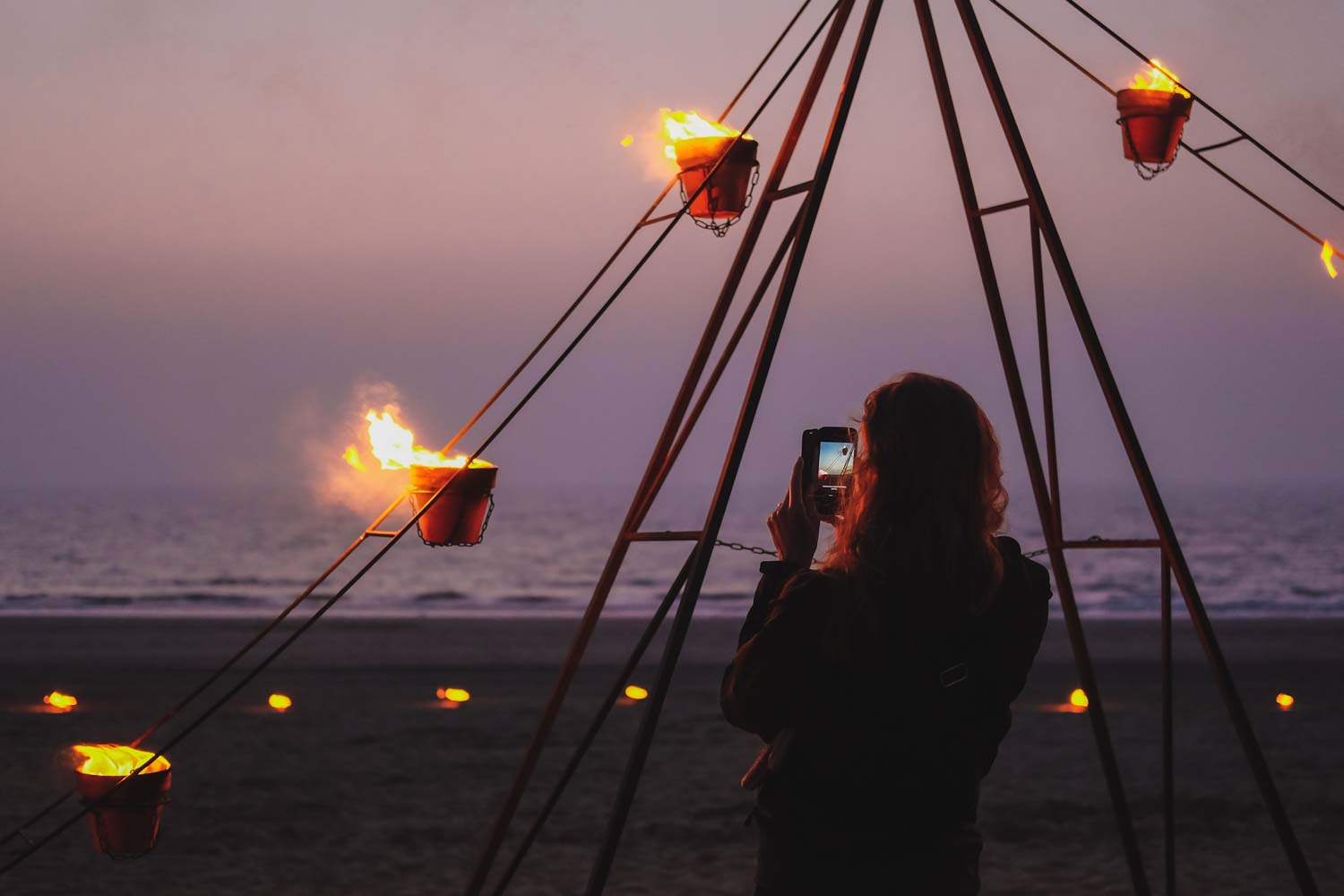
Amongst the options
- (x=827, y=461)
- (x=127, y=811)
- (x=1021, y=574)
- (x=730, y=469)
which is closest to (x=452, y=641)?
(x=127, y=811)

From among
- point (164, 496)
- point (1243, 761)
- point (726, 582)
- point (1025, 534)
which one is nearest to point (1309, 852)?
point (1243, 761)

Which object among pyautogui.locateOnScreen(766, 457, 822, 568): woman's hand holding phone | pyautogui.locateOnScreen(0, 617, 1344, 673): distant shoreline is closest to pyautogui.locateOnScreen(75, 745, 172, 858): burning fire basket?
pyautogui.locateOnScreen(766, 457, 822, 568): woman's hand holding phone

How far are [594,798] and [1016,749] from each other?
2.96 metres

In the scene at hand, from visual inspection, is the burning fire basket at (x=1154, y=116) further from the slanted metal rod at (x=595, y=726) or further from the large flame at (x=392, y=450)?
the large flame at (x=392, y=450)

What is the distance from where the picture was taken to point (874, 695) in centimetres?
193

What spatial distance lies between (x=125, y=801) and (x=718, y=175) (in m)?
2.15

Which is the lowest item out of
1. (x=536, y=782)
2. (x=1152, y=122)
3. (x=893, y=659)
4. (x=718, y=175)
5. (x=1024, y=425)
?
(x=536, y=782)

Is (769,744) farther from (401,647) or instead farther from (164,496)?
(164,496)

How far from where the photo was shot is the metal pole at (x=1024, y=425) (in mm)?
3312

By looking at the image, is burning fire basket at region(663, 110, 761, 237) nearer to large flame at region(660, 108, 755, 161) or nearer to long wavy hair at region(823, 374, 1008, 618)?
large flame at region(660, 108, 755, 161)

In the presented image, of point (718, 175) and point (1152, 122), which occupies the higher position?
point (1152, 122)

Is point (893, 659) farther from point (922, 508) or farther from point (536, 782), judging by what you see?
point (536, 782)

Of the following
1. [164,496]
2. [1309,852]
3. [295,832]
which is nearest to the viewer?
[1309,852]

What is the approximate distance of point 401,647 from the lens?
15281 millimetres
